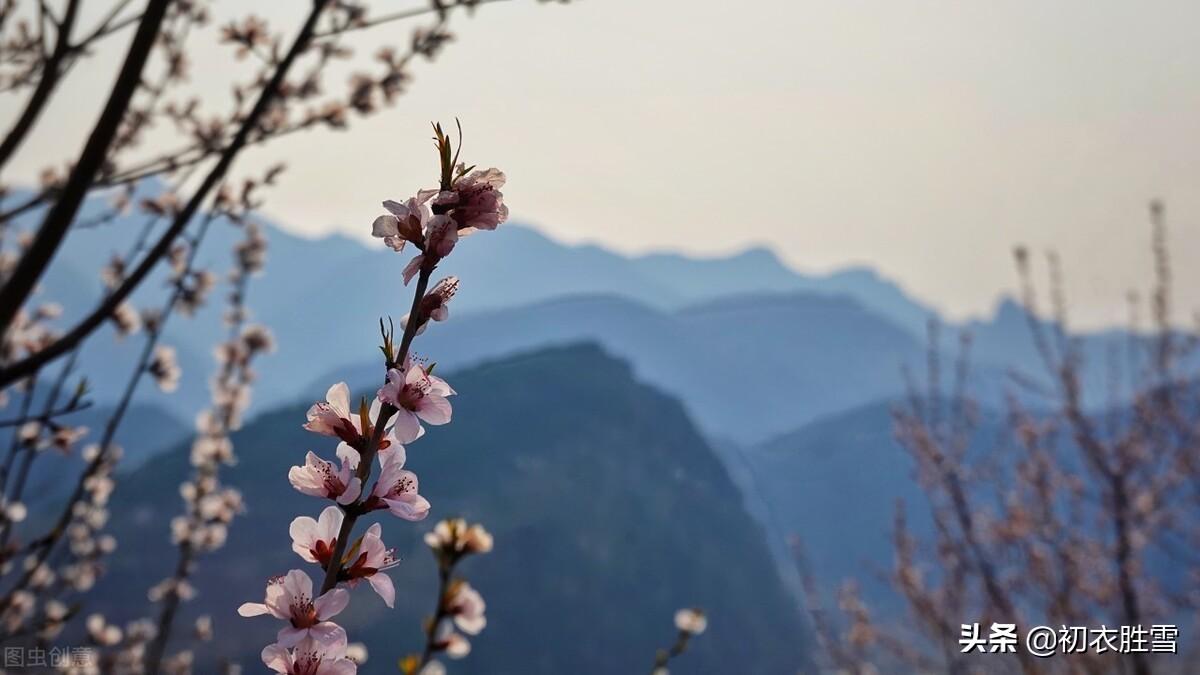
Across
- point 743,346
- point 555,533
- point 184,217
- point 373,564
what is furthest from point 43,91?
point 743,346

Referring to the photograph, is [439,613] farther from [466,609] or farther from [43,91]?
[43,91]

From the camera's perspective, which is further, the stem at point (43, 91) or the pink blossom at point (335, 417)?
the stem at point (43, 91)

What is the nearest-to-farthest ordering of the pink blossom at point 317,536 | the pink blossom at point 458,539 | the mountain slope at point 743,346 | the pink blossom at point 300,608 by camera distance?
the pink blossom at point 300,608 < the pink blossom at point 317,536 < the pink blossom at point 458,539 < the mountain slope at point 743,346

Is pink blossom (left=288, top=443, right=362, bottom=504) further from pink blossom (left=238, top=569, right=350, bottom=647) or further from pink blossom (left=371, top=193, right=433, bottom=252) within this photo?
pink blossom (left=371, top=193, right=433, bottom=252)

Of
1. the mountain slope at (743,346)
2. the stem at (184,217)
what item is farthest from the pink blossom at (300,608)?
the mountain slope at (743,346)

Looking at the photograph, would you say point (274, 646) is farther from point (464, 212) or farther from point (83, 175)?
point (83, 175)

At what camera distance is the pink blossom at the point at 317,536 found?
97cm

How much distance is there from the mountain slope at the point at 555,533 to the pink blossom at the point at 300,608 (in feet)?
93.0

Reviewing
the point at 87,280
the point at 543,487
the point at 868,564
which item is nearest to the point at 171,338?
the point at 87,280

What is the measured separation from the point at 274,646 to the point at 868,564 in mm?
9087

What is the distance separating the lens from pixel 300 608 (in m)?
0.90

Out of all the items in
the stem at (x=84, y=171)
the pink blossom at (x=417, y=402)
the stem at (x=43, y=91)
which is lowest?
the pink blossom at (x=417, y=402)

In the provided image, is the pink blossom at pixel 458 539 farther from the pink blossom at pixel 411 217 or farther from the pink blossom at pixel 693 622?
the pink blossom at pixel 693 622

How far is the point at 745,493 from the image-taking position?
53.7 meters
